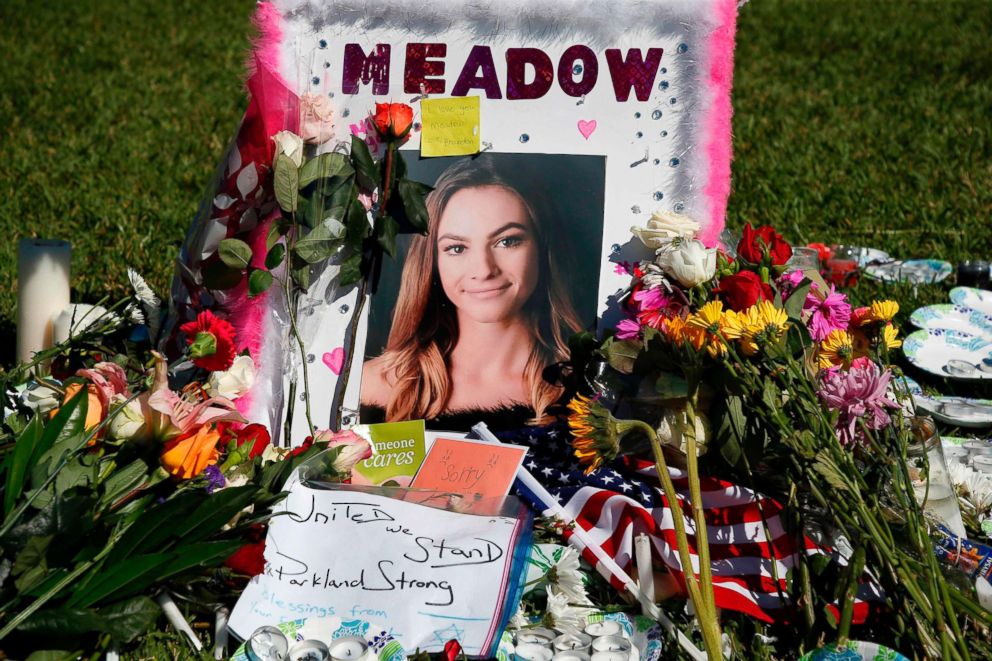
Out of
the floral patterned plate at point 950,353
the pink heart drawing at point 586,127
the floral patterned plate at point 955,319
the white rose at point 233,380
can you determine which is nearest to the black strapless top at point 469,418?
the white rose at point 233,380

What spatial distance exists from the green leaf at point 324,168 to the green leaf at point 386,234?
0.36 ft

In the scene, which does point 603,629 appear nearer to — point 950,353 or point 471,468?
point 471,468

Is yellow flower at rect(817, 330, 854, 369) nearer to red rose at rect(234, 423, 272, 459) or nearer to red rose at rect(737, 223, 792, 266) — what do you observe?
red rose at rect(737, 223, 792, 266)

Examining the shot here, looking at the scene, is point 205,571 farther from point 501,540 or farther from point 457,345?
point 457,345

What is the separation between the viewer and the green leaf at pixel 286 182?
6.00 feet

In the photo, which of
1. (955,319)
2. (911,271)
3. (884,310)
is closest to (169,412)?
(884,310)

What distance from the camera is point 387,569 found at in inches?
59.2

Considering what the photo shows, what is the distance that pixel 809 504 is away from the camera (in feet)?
5.45

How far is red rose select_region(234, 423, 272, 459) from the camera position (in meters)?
1.65

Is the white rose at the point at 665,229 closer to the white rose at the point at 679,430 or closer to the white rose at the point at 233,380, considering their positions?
the white rose at the point at 679,430

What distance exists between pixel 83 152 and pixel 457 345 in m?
2.50

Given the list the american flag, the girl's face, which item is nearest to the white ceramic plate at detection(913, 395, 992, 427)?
the american flag

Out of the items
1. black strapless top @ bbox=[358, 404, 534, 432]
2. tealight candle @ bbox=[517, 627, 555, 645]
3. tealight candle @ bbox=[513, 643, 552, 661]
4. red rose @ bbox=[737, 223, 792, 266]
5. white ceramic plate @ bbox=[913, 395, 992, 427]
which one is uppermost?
red rose @ bbox=[737, 223, 792, 266]

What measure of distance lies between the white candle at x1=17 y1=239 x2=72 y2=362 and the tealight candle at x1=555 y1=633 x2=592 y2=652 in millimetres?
1289
